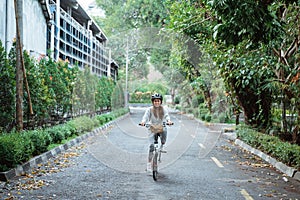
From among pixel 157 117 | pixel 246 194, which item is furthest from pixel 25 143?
pixel 246 194

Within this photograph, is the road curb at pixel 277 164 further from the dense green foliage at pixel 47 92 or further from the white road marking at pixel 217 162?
the dense green foliage at pixel 47 92

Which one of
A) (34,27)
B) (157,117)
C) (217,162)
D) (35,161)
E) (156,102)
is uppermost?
(34,27)

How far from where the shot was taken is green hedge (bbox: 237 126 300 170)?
1041 centimetres

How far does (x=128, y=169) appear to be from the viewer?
10.1 meters

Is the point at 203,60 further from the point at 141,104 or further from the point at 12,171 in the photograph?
the point at 141,104

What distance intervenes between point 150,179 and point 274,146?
4.83 m

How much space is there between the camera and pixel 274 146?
39.9 feet

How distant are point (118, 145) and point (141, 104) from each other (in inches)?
2567

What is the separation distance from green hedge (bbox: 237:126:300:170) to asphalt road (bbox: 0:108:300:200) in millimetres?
447

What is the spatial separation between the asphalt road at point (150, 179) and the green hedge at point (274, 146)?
447 millimetres

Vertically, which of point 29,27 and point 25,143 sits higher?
point 29,27

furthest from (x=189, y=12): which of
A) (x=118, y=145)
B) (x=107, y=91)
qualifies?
(x=107, y=91)

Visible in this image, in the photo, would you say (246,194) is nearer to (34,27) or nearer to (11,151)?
(11,151)

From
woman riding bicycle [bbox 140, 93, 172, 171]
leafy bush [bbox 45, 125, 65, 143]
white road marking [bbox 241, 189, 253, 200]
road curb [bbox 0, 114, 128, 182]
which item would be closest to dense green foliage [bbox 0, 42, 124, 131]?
leafy bush [bbox 45, 125, 65, 143]
